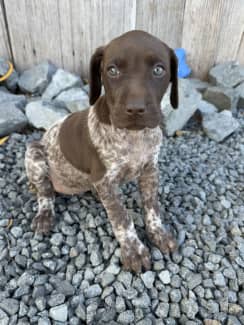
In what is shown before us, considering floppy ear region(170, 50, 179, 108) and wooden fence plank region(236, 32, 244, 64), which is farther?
wooden fence plank region(236, 32, 244, 64)

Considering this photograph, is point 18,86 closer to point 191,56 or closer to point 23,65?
point 23,65

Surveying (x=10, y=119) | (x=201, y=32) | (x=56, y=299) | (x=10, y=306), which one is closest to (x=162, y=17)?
(x=201, y=32)

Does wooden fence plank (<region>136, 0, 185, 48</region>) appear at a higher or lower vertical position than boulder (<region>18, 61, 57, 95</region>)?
higher

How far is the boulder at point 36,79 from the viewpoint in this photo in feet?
15.4

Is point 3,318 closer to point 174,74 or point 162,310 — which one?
point 162,310

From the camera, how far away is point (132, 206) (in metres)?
3.24

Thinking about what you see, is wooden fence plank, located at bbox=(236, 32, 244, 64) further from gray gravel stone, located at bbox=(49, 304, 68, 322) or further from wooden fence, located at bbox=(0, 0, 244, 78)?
gray gravel stone, located at bbox=(49, 304, 68, 322)

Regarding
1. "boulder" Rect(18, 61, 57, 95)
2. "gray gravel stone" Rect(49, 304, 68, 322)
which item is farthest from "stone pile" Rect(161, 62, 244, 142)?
"gray gravel stone" Rect(49, 304, 68, 322)

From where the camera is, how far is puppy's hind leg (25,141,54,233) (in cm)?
306

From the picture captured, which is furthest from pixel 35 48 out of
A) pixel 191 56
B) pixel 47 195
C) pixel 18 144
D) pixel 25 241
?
pixel 25 241

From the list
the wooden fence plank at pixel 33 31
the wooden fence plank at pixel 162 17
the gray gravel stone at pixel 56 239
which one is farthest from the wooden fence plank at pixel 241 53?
the gray gravel stone at pixel 56 239

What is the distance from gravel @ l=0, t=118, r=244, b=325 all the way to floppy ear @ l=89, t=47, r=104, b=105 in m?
1.07

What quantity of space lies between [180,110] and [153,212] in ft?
5.60

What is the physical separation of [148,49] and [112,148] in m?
0.72
